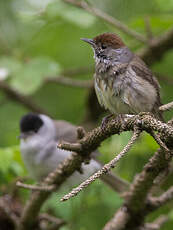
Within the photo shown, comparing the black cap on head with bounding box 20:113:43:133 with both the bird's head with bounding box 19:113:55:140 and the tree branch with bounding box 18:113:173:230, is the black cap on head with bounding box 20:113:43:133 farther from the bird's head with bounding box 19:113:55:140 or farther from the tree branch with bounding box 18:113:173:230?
the tree branch with bounding box 18:113:173:230

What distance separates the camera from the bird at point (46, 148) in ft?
14.5

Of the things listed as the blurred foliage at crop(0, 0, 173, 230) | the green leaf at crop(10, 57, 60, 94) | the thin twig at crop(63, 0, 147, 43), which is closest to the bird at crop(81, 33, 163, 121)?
the blurred foliage at crop(0, 0, 173, 230)

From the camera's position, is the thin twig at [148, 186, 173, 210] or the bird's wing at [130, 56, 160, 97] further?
the bird's wing at [130, 56, 160, 97]

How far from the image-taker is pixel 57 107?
552 cm

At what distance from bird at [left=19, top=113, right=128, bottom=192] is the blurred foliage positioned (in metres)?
0.15

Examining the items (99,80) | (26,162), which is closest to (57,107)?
(26,162)

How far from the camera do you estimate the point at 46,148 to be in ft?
15.6

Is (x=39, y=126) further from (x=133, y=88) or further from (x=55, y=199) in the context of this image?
(x=133, y=88)

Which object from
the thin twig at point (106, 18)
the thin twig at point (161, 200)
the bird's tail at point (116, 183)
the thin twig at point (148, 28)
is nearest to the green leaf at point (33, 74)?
the thin twig at point (106, 18)

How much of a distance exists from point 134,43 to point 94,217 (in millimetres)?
1953

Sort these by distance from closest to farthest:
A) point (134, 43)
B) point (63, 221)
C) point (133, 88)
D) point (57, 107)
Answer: point (133, 88) → point (63, 221) → point (134, 43) → point (57, 107)

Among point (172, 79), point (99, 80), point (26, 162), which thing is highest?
point (99, 80)

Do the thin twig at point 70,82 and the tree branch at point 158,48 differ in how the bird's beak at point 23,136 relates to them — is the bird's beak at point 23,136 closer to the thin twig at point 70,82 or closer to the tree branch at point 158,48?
the thin twig at point 70,82

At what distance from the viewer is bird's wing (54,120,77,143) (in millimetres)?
4773
